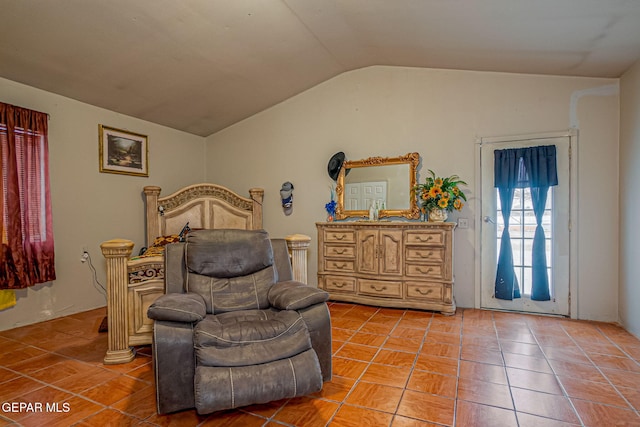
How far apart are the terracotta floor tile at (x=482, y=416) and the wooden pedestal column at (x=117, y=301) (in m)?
2.29

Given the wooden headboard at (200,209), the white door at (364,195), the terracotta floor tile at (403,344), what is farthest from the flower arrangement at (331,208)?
the terracotta floor tile at (403,344)

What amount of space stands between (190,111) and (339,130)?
2.00 m

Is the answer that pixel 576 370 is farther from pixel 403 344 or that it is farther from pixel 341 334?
pixel 341 334

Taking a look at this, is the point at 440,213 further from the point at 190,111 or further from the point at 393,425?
the point at 190,111

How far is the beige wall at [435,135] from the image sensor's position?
11.0 ft

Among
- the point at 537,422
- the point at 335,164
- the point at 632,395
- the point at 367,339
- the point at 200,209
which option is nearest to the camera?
the point at 537,422

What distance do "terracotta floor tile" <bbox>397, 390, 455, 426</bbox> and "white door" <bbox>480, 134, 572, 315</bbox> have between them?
2189 millimetres

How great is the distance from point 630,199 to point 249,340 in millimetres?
3497

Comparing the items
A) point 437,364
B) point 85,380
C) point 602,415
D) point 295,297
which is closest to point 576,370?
point 602,415

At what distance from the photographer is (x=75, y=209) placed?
12.1ft

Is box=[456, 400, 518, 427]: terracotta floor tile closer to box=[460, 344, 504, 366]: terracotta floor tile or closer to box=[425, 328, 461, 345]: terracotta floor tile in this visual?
box=[460, 344, 504, 366]: terracotta floor tile

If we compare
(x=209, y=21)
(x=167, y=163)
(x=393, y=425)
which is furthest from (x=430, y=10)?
(x=167, y=163)

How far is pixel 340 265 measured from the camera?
4102 millimetres

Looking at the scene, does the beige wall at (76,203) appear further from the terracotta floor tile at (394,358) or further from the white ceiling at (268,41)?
the terracotta floor tile at (394,358)
